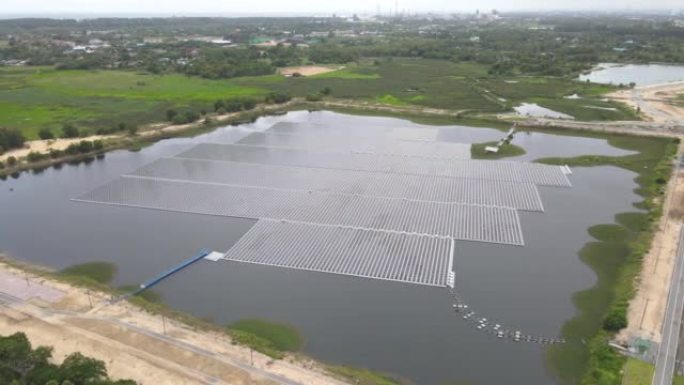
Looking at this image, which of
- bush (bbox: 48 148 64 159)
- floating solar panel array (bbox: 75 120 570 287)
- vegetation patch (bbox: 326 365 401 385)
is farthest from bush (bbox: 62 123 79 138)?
vegetation patch (bbox: 326 365 401 385)

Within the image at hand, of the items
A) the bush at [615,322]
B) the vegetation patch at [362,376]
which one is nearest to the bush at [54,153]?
the vegetation patch at [362,376]

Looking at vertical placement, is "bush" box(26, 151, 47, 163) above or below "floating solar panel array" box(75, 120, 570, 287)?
above

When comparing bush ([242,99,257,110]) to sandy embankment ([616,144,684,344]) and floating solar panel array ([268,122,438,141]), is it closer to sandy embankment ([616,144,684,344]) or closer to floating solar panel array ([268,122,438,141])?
floating solar panel array ([268,122,438,141])

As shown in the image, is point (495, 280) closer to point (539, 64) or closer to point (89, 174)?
point (89, 174)

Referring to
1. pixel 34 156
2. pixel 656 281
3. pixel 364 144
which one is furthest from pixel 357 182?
pixel 34 156

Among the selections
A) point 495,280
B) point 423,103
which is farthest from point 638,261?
point 423,103

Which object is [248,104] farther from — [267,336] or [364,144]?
[267,336]

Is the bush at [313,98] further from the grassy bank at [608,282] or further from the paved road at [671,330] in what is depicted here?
the paved road at [671,330]
